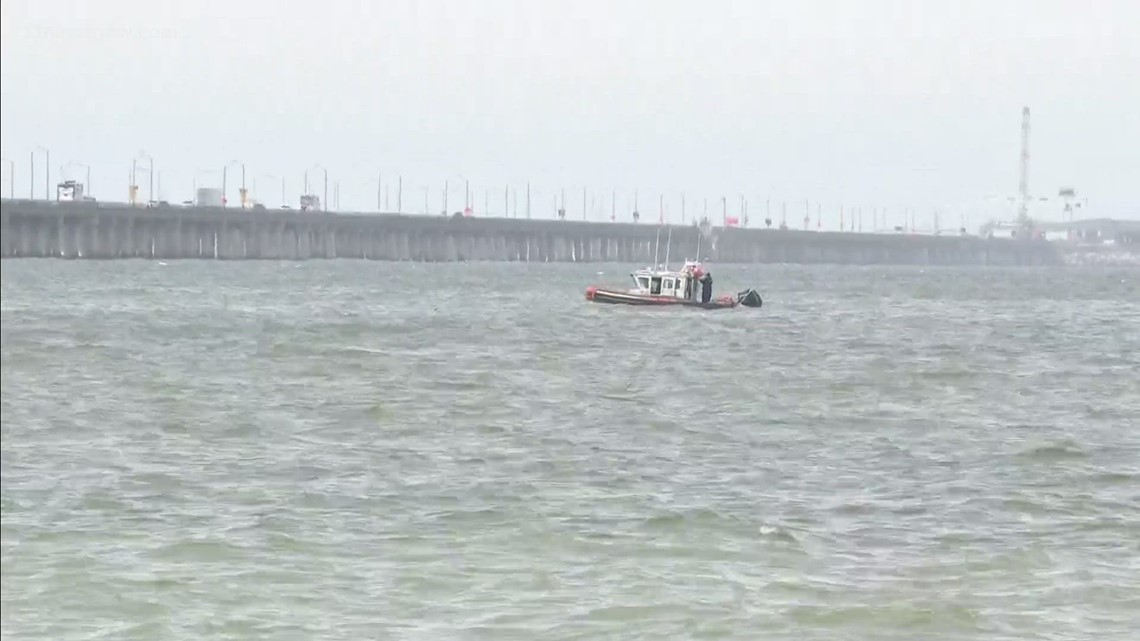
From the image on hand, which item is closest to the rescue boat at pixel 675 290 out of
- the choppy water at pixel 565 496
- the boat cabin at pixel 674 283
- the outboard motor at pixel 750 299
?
the boat cabin at pixel 674 283

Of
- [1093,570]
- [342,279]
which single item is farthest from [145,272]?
[1093,570]

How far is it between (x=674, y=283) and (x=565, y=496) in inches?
2657

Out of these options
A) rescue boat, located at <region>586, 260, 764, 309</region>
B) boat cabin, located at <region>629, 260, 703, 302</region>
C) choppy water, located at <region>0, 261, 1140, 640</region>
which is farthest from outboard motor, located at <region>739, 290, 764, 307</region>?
choppy water, located at <region>0, 261, 1140, 640</region>

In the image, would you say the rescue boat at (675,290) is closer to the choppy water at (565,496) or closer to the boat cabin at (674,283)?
the boat cabin at (674,283)

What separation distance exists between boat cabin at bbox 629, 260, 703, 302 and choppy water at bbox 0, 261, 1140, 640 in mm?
31282

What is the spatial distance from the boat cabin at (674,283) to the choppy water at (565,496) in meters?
31.3

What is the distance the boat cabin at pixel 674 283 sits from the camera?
88938 mm

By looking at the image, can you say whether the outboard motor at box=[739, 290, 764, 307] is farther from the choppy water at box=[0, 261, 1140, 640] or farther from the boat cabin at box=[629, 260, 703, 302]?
the choppy water at box=[0, 261, 1140, 640]

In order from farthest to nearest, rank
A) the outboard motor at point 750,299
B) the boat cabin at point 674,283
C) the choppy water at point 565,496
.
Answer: the outboard motor at point 750,299 → the boat cabin at point 674,283 → the choppy water at point 565,496

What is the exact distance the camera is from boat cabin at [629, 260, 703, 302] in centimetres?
8894

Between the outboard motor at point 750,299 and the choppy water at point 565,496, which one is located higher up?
the choppy water at point 565,496

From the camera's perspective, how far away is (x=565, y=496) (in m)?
22.4

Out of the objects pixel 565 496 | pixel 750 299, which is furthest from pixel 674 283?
pixel 565 496

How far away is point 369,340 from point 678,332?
42.7 ft
